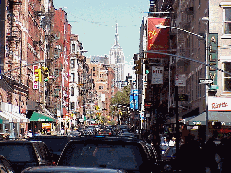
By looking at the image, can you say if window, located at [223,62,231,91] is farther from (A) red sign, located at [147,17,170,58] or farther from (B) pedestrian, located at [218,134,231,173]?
(B) pedestrian, located at [218,134,231,173]

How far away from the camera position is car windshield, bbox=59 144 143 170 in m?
10.5

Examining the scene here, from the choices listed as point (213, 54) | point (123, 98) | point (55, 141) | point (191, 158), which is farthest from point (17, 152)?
point (123, 98)

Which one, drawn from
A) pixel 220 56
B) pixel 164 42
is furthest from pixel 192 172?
pixel 164 42

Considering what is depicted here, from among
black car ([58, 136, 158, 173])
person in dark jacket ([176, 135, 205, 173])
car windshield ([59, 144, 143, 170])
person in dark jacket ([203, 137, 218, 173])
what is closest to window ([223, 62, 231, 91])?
person in dark jacket ([203, 137, 218, 173])

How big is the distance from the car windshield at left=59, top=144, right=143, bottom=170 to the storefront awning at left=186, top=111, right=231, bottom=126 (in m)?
26.5

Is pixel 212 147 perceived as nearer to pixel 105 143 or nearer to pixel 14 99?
pixel 105 143

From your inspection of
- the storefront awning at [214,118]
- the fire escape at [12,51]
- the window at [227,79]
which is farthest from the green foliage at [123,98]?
the storefront awning at [214,118]

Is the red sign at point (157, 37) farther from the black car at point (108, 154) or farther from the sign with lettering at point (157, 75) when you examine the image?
the black car at point (108, 154)

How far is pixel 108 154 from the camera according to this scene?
1066cm

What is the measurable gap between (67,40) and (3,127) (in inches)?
3183

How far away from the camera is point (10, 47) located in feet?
190

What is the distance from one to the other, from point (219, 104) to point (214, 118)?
5.34 feet

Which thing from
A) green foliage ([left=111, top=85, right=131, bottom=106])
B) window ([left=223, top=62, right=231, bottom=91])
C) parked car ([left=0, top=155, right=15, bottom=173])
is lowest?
green foliage ([left=111, top=85, right=131, bottom=106])

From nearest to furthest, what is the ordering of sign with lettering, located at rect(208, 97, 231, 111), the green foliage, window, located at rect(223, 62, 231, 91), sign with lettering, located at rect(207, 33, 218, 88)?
sign with lettering, located at rect(207, 33, 218, 88) → sign with lettering, located at rect(208, 97, 231, 111) → window, located at rect(223, 62, 231, 91) → the green foliage
